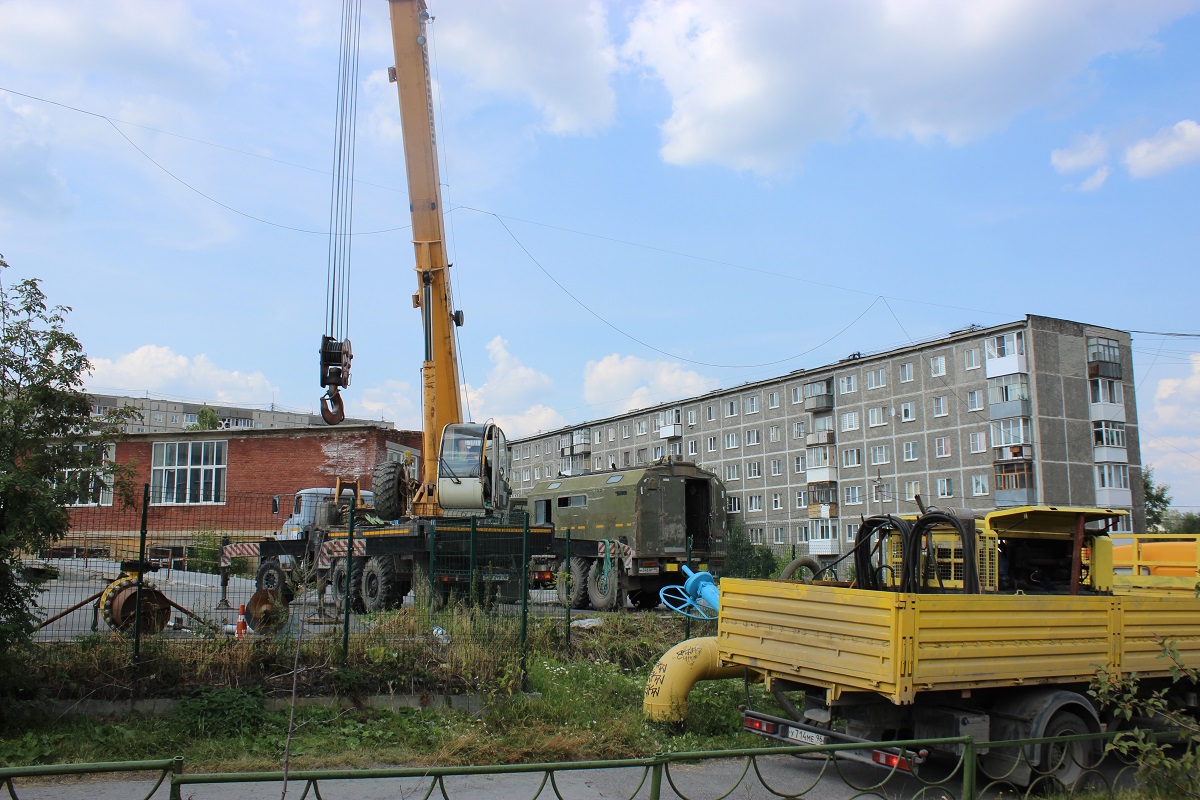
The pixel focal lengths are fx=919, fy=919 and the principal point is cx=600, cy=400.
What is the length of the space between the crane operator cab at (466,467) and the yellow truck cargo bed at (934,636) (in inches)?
316

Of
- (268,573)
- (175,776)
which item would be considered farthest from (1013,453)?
(175,776)

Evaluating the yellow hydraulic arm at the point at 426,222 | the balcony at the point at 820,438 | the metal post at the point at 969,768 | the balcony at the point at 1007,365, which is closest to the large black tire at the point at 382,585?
the yellow hydraulic arm at the point at 426,222

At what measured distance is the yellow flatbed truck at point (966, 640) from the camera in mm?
6801

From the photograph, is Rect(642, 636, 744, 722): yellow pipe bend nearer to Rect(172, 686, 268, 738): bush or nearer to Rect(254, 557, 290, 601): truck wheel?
Rect(172, 686, 268, 738): bush

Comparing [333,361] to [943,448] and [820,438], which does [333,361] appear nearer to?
[943,448]

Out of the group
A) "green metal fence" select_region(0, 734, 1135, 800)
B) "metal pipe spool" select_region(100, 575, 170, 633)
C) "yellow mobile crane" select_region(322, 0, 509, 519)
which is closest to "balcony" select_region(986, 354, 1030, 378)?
"yellow mobile crane" select_region(322, 0, 509, 519)

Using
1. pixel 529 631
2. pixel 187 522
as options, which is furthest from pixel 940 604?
pixel 187 522

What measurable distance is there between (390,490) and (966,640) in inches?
451

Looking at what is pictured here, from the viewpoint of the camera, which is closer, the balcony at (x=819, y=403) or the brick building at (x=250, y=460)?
the brick building at (x=250, y=460)

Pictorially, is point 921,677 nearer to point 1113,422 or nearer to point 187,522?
point 187,522

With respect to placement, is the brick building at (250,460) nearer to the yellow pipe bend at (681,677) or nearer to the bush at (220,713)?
the bush at (220,713)

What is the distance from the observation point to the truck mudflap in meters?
6.39

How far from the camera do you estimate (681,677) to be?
9.20 meters

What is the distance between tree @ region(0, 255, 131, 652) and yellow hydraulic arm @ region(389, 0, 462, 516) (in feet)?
27.3
